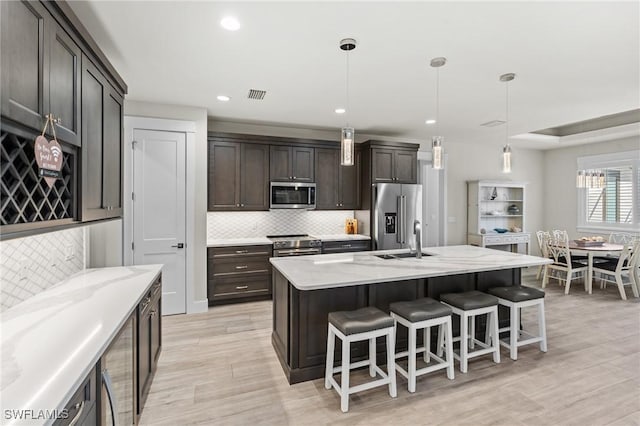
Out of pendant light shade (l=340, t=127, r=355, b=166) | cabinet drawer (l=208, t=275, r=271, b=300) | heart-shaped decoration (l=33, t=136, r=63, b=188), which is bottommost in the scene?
cabinet drawer (l=208, t=275, r=271, b=300)

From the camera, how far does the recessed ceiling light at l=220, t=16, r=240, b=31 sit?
2.26m

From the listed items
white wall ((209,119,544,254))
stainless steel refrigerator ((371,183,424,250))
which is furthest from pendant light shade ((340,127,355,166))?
white wall ((209,119,544,254))

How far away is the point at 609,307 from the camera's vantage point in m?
4.55

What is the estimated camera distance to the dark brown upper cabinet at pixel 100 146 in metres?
1.99

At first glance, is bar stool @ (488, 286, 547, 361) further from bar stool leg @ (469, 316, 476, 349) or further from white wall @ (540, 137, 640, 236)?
white wall @ (540, 137, 640, 236)

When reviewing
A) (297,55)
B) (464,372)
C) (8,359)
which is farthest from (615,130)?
(8,359)

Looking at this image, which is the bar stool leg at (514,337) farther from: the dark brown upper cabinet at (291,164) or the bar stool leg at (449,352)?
the dark brown upper cabinet at (291,164)

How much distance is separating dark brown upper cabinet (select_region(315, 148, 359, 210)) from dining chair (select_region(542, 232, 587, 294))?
11.9ft

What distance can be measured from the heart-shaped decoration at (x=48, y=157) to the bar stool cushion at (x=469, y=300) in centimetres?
304

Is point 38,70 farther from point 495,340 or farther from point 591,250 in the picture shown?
point 591,250

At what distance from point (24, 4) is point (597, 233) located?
8889 mm

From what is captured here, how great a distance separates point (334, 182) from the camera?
540cm

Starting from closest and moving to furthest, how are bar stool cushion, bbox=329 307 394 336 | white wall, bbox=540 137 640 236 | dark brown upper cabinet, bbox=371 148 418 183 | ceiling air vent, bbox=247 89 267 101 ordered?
bar stool cushion, bbox=329 307 394 336, ceiling air vent, bbox=247 89 267 101, dark brown upper cabinet, bbox=371 148 418 183, white wall, bbox=540 137 640 236

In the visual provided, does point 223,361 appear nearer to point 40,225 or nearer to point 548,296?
point 40,225
